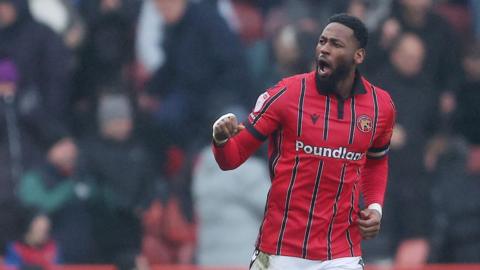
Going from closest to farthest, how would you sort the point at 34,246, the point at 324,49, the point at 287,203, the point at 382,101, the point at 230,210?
Result: the point at 324,49 < the point at 287,203 < the point at 382,101 < the point at 34,246 < the point at 230,210

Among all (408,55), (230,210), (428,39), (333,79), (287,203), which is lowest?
(230,210)

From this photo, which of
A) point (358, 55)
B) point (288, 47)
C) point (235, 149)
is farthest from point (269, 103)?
point (288, 47)

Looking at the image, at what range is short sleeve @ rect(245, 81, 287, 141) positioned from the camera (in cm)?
604

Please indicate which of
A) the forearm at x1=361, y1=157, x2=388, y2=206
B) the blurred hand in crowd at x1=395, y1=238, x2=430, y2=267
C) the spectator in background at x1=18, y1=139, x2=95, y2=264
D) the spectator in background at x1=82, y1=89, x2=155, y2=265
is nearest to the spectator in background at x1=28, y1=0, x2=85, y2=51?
the spectator in background at x1=82, y1=89, x2=155, y2=265

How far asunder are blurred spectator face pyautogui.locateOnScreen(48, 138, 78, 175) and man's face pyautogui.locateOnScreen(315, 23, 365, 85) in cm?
434

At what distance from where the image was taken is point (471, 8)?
10.3m

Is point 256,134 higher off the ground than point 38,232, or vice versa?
point 256,134

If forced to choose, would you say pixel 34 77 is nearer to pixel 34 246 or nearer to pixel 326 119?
pixel 34 246

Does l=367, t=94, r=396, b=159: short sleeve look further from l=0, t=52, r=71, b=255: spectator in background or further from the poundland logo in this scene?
l=0, t=52, r=71, b=255: spectator in background

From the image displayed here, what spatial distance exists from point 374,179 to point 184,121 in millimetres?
3839

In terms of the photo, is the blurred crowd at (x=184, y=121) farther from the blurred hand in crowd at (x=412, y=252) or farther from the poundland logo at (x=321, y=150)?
the poundland logo at (x=321, y=150)

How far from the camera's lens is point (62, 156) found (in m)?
10.0

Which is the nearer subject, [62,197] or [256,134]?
→ [256,134]

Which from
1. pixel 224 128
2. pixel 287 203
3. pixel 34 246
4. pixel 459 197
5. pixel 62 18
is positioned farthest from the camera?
pixel 62 18
